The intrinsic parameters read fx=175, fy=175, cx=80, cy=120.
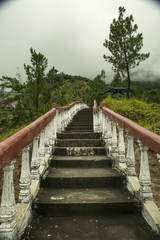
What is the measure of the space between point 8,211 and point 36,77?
344 inches

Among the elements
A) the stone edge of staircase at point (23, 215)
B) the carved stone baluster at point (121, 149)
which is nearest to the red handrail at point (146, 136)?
the carved stone baluster at point (121, 149)

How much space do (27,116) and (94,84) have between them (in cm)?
2184

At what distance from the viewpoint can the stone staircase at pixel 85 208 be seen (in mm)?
1999

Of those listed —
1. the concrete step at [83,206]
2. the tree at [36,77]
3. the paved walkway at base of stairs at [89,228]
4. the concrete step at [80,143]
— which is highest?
the tree at [36,77]

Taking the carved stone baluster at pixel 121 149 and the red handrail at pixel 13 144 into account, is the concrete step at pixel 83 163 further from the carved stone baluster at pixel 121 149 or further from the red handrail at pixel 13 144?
the red handrail at pixel 13 144

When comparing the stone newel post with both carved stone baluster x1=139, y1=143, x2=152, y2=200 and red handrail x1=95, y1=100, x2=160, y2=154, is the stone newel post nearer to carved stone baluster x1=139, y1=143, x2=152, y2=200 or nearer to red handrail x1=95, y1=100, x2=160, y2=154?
red handrail x1=95, y1=100, x2=160, y2=154

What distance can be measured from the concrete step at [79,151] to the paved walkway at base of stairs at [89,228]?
1778 millimetres

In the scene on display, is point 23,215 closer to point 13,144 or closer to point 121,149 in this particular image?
point 13,144

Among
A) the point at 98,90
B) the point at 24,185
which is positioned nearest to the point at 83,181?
the point at 24,185

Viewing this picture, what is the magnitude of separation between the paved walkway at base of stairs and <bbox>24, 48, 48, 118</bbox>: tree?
303 inches

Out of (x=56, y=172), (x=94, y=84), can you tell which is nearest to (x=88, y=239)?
(x=56, y=172)

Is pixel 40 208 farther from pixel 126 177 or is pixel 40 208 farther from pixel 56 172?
pixel 126 177

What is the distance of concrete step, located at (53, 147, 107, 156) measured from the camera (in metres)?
4.02

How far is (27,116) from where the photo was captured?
10.5 metres
